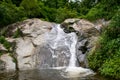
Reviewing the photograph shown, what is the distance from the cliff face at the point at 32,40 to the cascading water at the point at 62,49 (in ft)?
1.40

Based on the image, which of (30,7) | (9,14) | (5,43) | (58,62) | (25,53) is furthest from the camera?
(30,7)

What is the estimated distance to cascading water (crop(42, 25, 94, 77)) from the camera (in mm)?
20359

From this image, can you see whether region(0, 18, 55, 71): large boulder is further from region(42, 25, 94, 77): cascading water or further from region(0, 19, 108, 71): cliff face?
region(42, 25, 94, 77): cascading water

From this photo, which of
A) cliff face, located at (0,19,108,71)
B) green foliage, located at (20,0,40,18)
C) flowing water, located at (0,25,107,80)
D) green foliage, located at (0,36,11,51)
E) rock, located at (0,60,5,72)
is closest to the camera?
flowing water, located at (0,25,107,80)

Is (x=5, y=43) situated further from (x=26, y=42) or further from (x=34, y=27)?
(x=34, y=27)

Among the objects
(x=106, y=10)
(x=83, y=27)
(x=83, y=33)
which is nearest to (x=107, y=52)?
(x=83, y=33)

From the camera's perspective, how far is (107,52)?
17844mm

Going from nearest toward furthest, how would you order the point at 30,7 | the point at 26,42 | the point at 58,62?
the point at 58,62 < the point at 26,42 < the point at 30,7

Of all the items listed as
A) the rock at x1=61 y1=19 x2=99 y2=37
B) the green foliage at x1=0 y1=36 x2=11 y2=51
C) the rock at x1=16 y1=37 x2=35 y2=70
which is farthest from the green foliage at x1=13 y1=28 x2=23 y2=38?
the rock at x1=61 y1=19 x2=99 y2=37

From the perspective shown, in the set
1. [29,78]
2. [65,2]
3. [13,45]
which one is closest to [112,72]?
[29,78]

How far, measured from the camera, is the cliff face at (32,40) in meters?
20.3

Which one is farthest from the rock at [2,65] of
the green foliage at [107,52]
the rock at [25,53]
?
the green foliage at [107,52]

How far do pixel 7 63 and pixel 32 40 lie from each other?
10.0 feet

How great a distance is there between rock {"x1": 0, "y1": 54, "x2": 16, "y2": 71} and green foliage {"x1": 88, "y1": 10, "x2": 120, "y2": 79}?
543 centimetres
